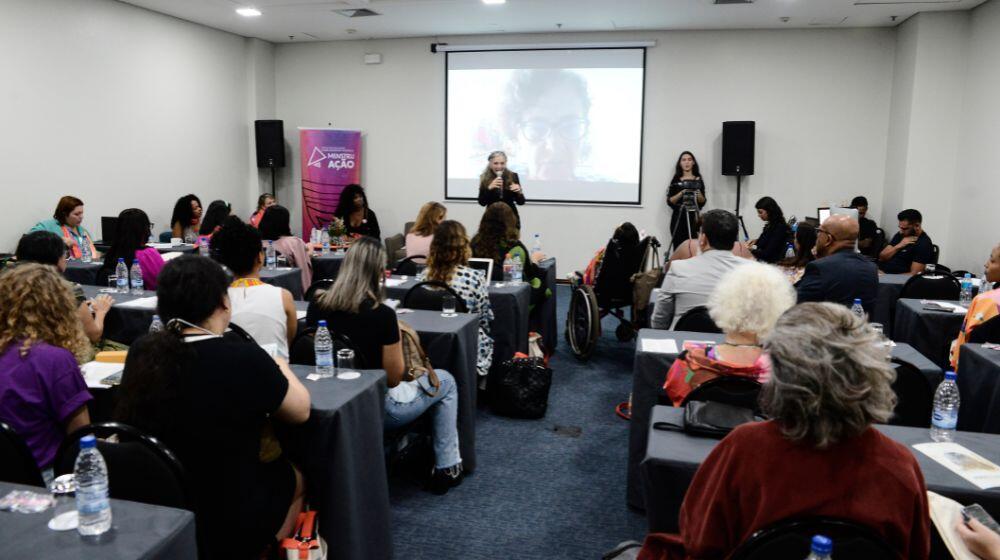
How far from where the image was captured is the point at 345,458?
93.4 inches

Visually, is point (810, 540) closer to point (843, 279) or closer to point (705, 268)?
point (705, 268)

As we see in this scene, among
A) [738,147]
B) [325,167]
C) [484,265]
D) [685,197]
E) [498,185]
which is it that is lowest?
[484,265]

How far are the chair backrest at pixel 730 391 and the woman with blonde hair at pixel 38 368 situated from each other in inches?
77.2

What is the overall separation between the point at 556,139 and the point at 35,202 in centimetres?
593

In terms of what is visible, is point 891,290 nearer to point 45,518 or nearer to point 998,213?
point 998,213

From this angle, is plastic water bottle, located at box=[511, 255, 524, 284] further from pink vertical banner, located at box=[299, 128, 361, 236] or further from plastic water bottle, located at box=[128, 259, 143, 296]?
pink vertical banner, located at box=[299, 128, 361, 236]

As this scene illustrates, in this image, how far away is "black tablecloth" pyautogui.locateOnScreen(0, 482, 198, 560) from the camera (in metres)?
1.46

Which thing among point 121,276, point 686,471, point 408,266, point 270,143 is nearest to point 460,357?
point 686,471

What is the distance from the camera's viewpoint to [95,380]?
2.67 meters

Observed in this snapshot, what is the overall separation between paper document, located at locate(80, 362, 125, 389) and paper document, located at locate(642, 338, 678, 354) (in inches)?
83.7

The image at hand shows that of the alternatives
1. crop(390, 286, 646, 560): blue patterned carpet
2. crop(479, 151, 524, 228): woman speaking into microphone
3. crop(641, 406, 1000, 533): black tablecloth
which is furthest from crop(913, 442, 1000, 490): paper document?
crop(479, 151, 524, 228): woman speaking into microphone

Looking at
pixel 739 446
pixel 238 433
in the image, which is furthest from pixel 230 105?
pixel 739 446

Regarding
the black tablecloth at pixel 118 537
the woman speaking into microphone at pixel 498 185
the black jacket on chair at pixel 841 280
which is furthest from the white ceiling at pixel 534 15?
the black tablecloth at pixel 118 537

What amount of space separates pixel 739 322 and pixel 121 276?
13.1 feet
